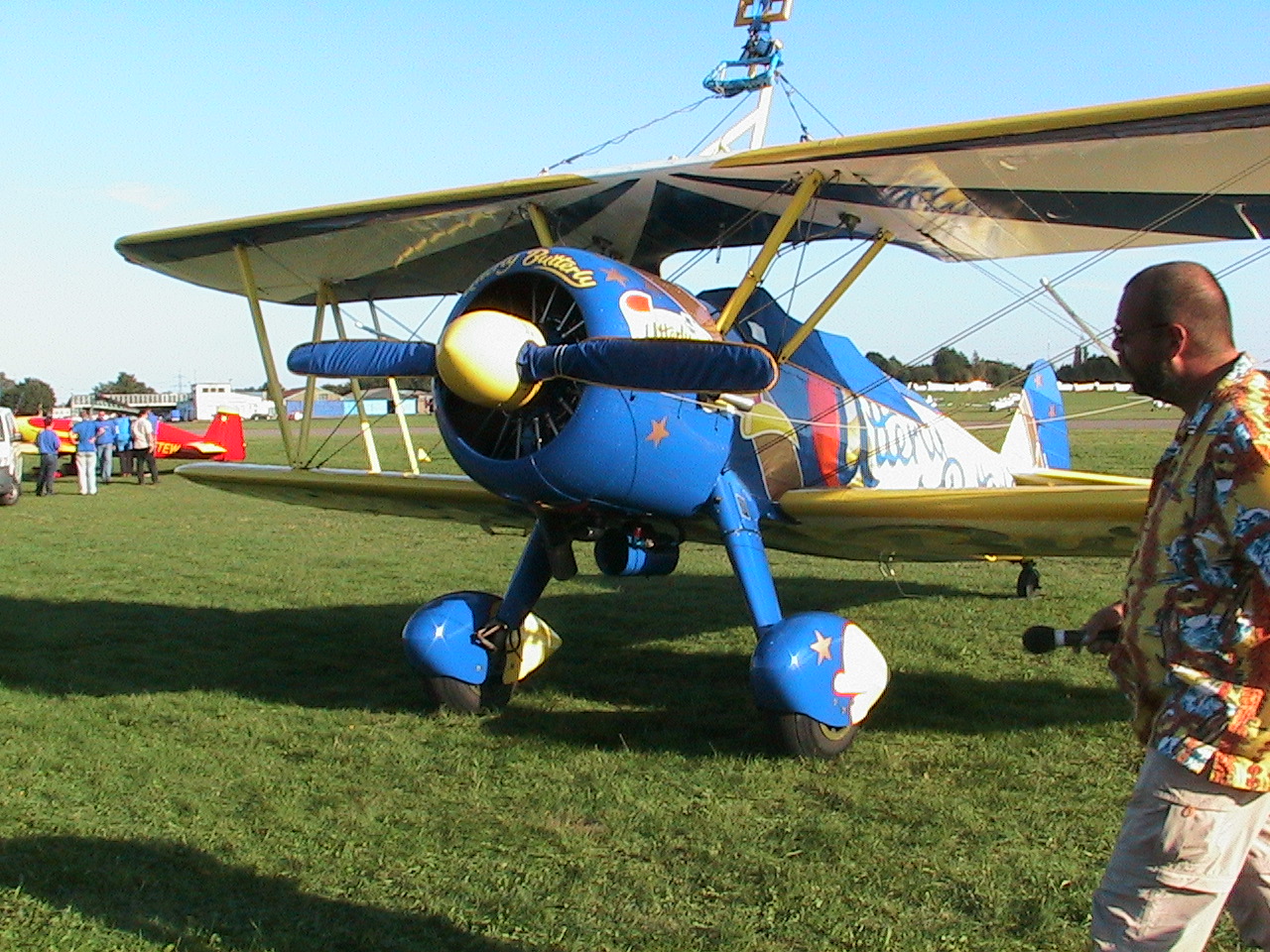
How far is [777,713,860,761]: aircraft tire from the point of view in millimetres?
4871

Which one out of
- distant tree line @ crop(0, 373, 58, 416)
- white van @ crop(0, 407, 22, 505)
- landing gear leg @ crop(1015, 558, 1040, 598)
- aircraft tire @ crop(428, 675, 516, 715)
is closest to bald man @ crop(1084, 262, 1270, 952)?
aircraft tire @ crop(428, 675, 516, 715)

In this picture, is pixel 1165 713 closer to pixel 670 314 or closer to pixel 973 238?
pixel 670 314

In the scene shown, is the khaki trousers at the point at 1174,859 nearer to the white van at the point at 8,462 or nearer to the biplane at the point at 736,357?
the biplane at the point at 736,357

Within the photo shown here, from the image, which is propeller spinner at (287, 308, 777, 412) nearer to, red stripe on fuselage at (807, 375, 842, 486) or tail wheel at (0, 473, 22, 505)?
red stripe on fuselage at (807, 375, 842, 486)

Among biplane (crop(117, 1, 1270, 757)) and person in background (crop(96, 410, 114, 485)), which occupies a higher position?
biplane (crop(117, 1, 1270, 757))

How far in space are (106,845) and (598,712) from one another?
7.99 ft

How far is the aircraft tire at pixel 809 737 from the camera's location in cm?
487

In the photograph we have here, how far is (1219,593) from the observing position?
1.96 meters

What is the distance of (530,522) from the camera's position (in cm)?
745

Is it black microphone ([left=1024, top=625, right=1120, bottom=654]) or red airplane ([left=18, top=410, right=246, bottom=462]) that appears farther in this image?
red airplane ([left=18, top=410, right=246, bottom=462])

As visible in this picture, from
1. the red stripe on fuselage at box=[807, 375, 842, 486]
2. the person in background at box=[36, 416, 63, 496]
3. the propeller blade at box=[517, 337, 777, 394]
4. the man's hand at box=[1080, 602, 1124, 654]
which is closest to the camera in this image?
the man's hand at box=[1080, 602, 1124, 654]

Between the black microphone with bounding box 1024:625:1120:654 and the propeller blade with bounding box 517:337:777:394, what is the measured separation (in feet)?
6.10

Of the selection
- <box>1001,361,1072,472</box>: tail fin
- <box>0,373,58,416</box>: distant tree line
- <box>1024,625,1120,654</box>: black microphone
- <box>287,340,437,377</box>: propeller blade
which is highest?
<box>287,340,437,377</box>: propeller blade

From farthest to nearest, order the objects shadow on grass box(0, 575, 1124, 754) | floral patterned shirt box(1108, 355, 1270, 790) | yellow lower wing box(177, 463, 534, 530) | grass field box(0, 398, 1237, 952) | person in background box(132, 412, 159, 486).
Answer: person in background box(132, 412, 159, 486), yellow lower wing box(177, 463, 534, 530), shadow on grass box(0, 575, 1124, 754), grass field box(0, 398, 1237, 952), floral patterned shirt box(1108, 355, 1270, 790)
